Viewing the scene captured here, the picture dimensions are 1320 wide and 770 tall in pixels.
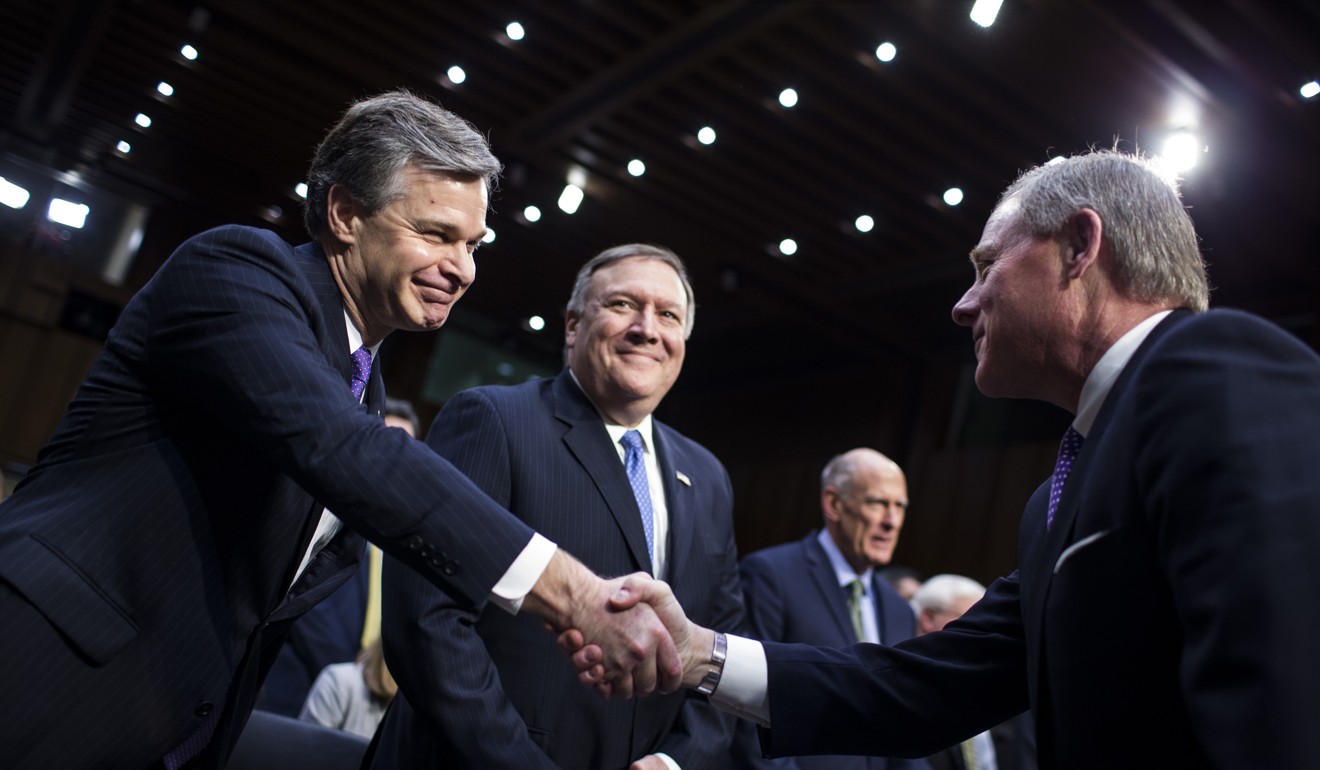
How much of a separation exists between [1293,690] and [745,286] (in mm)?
7841

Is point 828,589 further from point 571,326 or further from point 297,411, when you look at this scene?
point 297,411

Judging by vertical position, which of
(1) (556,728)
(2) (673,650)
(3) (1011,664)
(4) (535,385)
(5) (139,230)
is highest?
(5) (139,230)

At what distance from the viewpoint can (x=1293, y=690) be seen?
924 mm

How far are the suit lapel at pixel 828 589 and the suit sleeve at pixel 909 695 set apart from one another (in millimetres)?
1648

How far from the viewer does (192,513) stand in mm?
1414

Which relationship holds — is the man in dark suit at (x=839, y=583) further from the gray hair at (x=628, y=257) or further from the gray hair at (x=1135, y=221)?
the gray hair at (x=1135, y=221)

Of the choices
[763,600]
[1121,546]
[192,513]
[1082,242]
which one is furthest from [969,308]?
[763,600]

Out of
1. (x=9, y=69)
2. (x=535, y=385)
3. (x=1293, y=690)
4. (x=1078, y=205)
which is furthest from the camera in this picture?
(x=9, y=69)

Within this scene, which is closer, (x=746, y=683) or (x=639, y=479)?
(x=746, y=683)

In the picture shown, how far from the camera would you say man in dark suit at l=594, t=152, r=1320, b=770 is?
959 mm

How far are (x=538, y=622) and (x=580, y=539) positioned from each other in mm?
165

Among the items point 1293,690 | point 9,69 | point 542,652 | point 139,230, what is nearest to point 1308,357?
point 1293,690

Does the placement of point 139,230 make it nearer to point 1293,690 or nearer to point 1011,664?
point 1011,664

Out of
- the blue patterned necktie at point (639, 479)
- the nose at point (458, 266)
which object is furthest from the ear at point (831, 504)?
the nose at point (458, 266)
